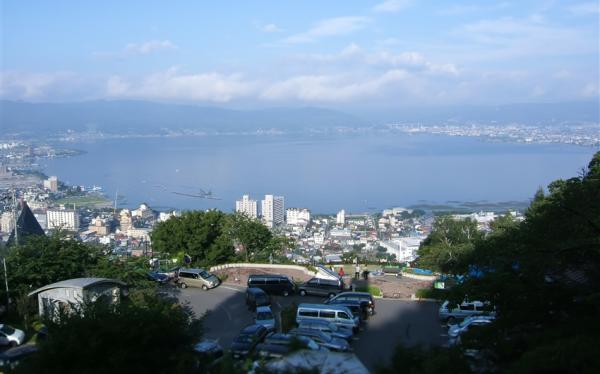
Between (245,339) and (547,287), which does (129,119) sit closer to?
(245,339)

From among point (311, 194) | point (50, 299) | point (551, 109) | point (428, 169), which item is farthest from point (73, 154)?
point (551, 109)

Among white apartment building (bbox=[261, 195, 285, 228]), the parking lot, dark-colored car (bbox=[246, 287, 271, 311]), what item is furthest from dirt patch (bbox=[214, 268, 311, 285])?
white apartment building (bbox=[261, 195, 285, 228])

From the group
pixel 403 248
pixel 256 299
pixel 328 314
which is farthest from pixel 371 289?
pixel 403 248

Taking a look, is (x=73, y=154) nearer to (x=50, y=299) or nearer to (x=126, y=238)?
(x=126, y=238)

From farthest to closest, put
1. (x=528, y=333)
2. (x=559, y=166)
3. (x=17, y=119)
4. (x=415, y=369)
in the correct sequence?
(x=17, y=119) < (x=559, y=166) < (x=528, y=333) < (x=415, y=369)

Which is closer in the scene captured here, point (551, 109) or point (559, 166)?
point (559, 166)

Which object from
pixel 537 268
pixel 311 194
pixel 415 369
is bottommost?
pixel 311 194
